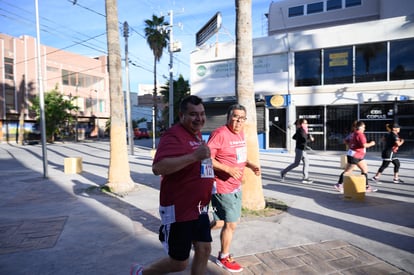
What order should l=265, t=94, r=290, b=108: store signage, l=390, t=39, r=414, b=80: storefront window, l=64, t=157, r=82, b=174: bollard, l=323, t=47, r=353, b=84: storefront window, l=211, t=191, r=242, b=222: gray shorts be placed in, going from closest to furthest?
l=211, t=191, r=242, b=222: gray shorts, l=64, t=157, r=82, b=174: bollard, l=390, t=39, r=414, b=80: storefront window, l=323, t=47, r=353, b=84: storefront window, l=265, t=94, r=290, b=108: store signage

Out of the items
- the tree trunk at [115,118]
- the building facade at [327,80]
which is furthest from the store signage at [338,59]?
the tree trunk at [115,118]

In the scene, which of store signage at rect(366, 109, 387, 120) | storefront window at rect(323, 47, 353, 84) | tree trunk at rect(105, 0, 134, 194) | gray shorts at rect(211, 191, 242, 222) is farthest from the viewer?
storefront window at rect(323, 47, 353, 84)

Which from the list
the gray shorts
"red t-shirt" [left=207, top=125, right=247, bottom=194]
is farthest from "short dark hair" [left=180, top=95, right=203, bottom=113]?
the gray shorts

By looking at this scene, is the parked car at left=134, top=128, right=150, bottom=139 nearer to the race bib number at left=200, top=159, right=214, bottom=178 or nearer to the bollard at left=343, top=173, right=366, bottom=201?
the bollard at left=343, top=173, right=366, bottom=201

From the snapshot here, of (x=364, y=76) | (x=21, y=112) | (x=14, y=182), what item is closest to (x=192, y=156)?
(x=14, y=182)

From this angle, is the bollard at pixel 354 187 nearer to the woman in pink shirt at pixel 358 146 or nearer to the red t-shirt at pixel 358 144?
the woman in pink shirt at pixel 358 146

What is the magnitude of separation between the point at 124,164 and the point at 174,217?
556 centimetres

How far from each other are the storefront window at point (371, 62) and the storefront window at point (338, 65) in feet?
1.23

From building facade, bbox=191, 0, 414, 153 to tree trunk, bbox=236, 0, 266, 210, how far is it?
11.8 m

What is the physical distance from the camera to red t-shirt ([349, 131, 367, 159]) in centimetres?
678

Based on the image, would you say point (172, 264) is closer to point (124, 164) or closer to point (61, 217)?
point (61, 217)

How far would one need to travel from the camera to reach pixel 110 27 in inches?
302

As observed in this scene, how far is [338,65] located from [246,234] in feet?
46.1

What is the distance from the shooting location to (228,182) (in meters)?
3.23
